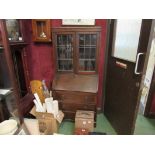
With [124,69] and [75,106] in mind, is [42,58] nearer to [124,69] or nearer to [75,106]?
[75,106]

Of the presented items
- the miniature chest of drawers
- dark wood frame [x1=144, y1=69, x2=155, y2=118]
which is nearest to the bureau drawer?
the miniature chest of drawers

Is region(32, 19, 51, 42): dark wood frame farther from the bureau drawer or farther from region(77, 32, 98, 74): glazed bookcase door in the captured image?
the bureau drawer

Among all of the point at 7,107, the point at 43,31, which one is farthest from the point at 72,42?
the point at 7,107

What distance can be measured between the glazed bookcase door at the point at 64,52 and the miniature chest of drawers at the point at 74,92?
13cm

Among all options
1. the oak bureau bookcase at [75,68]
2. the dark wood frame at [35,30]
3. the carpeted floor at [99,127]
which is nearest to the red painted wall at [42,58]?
the dark wood frame at [35,30]

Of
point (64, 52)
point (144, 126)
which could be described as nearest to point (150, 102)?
point (144, 126)

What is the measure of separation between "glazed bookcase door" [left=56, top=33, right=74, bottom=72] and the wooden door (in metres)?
0.62

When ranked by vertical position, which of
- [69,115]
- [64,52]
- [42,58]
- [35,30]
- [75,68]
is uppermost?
[35,30]

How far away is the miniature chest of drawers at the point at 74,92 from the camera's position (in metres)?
2.14

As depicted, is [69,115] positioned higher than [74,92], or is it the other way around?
[74,92]

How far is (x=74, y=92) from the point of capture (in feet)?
7.09

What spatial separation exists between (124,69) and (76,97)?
853mm
